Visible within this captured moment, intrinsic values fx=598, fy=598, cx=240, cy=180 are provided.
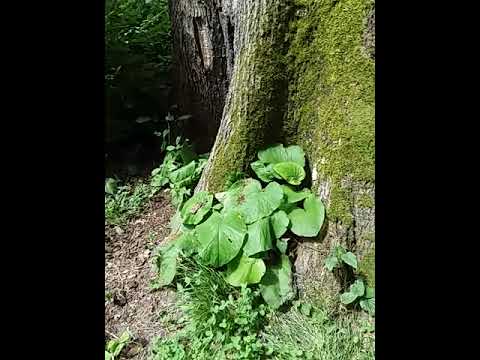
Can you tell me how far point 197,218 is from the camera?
9.82 ft

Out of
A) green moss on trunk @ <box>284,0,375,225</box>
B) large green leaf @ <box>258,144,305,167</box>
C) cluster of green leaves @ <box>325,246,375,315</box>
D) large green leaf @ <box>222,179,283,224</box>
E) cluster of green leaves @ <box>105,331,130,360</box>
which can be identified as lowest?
cluster of green leaves @ <box>105,331,130,360</box>

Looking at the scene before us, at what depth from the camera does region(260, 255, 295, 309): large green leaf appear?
2.75 metres

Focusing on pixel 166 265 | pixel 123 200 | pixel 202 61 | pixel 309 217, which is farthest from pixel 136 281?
pixel 202 61

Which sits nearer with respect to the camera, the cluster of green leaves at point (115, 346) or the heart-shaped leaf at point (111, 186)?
the cluster of green leaves at point (115, 346)

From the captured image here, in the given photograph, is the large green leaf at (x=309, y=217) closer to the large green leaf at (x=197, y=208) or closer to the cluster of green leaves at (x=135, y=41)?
the large green leaf at (x=197, y=208)

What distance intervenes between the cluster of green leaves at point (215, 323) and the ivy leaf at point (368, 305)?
17.3 inches

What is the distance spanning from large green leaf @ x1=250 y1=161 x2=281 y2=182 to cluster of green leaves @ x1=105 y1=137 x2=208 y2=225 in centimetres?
62

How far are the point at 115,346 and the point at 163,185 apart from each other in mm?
1381

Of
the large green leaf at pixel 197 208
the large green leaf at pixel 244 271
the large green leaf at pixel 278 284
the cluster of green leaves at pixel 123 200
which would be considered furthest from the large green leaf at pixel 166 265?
the cluster of green leaves at pixel 123 200

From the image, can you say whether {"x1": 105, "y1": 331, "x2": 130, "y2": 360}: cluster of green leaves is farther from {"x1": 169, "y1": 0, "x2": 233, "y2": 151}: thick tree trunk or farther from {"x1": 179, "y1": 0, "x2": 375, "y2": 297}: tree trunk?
{"x1": 169, "y1": 0, "x2": 233, "y2": 151}: thick tree trunk

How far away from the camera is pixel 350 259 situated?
272 centimetres

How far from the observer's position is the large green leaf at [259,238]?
9.10 feet

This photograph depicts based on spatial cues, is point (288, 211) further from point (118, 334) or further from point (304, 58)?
point (118, 334)

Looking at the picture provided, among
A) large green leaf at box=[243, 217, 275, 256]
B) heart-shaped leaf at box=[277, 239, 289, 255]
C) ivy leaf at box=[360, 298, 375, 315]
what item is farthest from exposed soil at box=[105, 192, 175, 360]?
ivy leaf at box=[360, 298, 375, 315]
